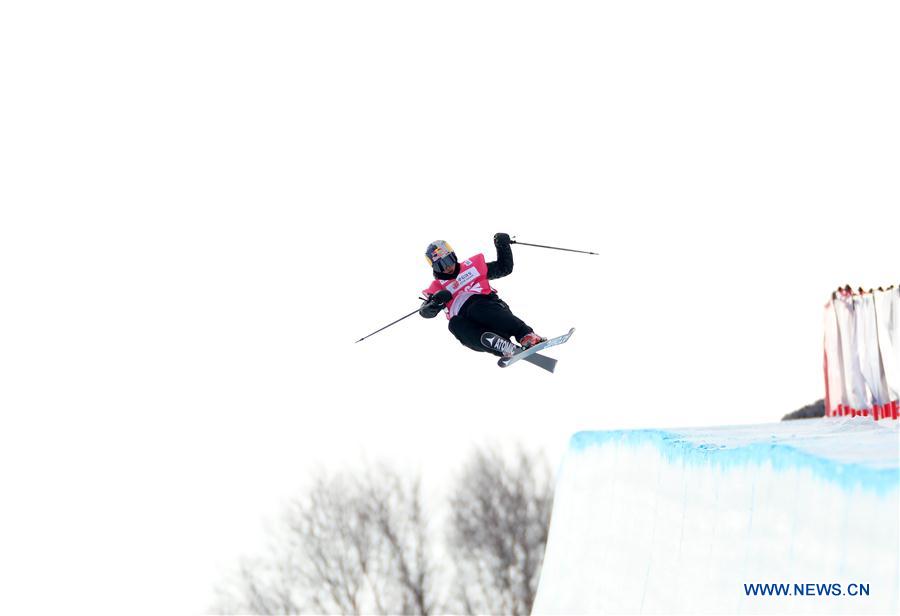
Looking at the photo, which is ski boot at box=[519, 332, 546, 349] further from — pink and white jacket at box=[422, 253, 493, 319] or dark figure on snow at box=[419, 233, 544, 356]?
pink and white jacket at box=[422, 253, 493, 319]

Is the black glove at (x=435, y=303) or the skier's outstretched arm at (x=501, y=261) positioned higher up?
the skier's outstretched arm at (x=501, y=261)

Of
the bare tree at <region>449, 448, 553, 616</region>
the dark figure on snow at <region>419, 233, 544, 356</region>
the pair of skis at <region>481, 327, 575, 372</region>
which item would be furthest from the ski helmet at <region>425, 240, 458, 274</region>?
Answer: the bare tree at <region>449, 448, 553, 616</region>

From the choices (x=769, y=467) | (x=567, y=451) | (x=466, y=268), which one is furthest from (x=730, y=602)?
(x=466, y=268)

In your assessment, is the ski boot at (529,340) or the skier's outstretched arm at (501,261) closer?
the ski boot at (529,340)

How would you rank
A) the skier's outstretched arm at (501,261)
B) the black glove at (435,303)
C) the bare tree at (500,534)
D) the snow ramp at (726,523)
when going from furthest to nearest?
the bare tree at (500,534), the skier's outstretched arm at (501,261), the black glove at (435,303), the snow ramp at (726,523)

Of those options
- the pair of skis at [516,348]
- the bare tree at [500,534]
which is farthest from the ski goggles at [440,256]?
the bare tree at [500,534]

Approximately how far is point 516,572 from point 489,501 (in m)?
3.96

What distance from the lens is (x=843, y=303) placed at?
15945mm

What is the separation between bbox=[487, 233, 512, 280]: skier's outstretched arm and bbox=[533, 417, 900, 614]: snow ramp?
3301 millimetres

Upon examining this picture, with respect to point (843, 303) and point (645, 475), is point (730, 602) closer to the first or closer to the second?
point (645, 475)

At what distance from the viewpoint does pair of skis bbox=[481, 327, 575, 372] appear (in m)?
14.2

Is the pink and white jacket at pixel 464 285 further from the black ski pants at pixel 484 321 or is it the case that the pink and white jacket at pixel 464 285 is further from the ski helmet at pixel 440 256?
the ski helmet at pixel 440 256

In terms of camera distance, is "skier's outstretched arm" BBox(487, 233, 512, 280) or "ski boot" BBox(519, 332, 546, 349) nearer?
"ski boot" BBox(519, 332, 546, 349)

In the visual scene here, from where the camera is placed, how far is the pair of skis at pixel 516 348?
46.5ft
